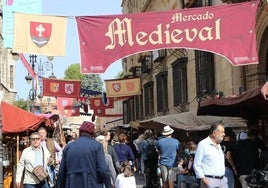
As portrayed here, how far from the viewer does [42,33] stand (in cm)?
1128

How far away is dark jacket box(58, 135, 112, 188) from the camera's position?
7.57m

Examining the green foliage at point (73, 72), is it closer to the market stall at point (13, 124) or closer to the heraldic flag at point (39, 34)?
the market stall at point (13, 124)

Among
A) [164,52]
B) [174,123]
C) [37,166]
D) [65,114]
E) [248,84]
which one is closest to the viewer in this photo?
[37,166]

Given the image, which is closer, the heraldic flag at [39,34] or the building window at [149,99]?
the heraldic flag at [39,34]

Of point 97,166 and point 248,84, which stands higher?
point 248,84

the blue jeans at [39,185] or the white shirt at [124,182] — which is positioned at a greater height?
the blue jeans at [39,185]

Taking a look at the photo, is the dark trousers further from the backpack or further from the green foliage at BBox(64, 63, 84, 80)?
the green foliage at BBox(64, 63, 84, 80)

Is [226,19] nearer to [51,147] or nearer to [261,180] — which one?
[261,180]

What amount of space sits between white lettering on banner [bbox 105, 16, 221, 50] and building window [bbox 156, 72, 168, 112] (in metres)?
19.2

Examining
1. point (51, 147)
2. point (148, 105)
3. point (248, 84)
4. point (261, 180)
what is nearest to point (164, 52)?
point (148, 105)

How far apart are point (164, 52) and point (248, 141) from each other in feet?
66.1

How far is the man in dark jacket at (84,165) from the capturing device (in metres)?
7.58

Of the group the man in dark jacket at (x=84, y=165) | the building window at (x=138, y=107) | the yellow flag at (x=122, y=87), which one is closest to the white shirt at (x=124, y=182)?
the man in dark jacket at (x=84, y=165)

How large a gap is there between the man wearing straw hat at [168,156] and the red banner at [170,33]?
315 cm
